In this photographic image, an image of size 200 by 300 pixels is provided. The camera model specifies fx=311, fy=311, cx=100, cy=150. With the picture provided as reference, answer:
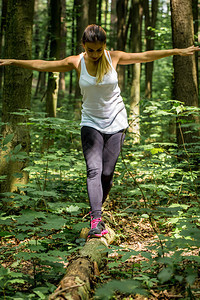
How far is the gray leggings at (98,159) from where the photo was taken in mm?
3434

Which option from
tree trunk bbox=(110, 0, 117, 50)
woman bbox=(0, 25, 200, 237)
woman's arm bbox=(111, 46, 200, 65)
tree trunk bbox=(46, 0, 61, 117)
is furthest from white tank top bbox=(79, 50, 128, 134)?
tree trunk bbox=(110, 0, 117, 50)

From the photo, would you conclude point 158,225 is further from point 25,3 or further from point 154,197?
point 25,3

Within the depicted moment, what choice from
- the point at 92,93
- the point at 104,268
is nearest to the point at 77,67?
the point at 92,93

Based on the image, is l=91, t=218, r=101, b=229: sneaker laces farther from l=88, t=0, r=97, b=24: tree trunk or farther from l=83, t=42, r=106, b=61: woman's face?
l=88, t=0, r=97, b=24: tree trunk

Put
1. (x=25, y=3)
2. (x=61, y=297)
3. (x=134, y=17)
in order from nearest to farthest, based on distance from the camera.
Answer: (x=61, y=297)
(x=25, y=3)
(x=134, y=17)

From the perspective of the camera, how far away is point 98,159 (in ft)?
11.7

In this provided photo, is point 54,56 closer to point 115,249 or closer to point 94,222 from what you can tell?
point 94,222

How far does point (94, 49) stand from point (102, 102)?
0.61 metres

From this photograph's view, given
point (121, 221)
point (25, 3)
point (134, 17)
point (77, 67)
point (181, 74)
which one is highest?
point (134, 17)

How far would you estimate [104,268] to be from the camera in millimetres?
2881

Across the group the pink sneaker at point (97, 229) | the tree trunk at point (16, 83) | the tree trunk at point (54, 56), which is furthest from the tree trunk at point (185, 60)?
the tree trunk at point (54, 56)

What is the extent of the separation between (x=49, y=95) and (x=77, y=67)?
655cm

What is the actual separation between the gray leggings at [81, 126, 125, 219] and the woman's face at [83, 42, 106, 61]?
2.63 ft

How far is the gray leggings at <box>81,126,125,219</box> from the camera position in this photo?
11.3 feet
